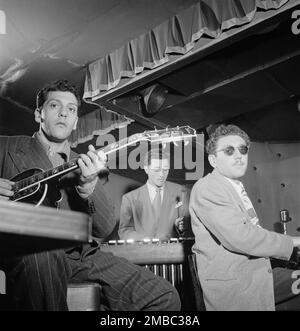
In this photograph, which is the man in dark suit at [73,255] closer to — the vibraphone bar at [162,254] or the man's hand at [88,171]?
the man's hand at [88,171]

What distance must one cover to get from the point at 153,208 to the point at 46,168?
2.36m

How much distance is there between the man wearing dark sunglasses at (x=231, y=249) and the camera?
2062 mm

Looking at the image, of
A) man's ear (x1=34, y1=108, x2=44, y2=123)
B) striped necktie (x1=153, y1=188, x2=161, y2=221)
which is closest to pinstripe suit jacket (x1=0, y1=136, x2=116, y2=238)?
man's ear (x1=34, y1=108, x2=44, y2=123)

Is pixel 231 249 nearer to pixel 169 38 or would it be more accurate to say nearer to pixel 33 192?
pixel 33 192

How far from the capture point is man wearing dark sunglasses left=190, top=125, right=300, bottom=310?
6.77ft

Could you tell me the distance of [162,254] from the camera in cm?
254

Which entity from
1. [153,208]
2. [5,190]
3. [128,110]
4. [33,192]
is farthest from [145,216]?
[5,190]

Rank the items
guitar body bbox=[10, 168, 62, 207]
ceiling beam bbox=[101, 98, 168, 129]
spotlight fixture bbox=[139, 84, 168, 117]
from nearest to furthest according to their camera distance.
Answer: guitar body bbox=[10, 168, 62, 207]
spotlight fixture bbox=[139, 84, 168, 117]
ceiling beam bbox=[101, 98, 168, 129]

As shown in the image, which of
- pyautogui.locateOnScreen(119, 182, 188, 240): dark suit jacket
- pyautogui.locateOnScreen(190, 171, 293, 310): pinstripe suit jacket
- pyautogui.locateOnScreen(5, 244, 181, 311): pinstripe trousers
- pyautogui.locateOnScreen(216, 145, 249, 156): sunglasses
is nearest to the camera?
pyautogui.locateOnScreen(5, 244, 181, 311): pinstripe trousers

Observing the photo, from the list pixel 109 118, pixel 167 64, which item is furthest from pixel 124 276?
pixel 109 118

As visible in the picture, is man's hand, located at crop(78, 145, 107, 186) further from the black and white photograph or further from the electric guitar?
the electric guitar

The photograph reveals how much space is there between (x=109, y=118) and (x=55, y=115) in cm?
301

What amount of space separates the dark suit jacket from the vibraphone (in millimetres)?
1609

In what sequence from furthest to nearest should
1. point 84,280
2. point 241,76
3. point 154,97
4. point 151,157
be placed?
point 151,157
point 154,97
point 241,76
point 84,280
